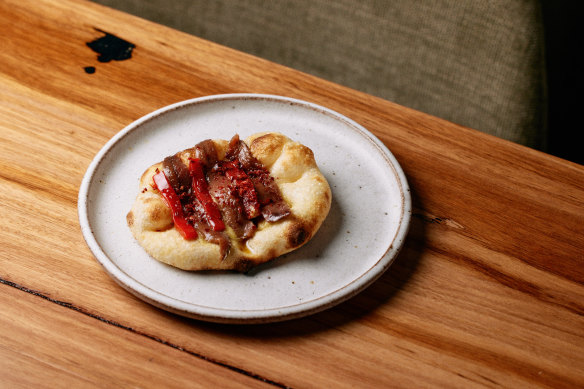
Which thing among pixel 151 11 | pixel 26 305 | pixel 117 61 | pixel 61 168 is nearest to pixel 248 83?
pixel 117 61

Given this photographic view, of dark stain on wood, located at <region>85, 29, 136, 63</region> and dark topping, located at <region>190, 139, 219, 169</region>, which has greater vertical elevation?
dark topping, located at <region>190, 139, 219, 169</region>

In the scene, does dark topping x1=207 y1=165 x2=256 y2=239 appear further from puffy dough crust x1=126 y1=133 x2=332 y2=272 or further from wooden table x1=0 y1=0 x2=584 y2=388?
wooden table x1=0 y1=0 x2=584 y2=388

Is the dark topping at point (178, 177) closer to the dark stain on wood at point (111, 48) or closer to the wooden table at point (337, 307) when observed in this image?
the wooden table at point (337, 307)

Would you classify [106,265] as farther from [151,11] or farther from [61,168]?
[151,11]

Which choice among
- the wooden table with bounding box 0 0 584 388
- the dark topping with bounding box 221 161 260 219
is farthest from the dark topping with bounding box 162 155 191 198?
the wooden table with bounding box 0 0 584 388

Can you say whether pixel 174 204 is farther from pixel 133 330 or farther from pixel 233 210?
pixel 133 330

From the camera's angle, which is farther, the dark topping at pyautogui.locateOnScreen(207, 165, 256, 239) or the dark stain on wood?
the dark stain on wood

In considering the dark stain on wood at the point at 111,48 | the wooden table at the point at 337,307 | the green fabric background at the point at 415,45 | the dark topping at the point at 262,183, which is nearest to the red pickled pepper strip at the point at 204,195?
the dark topping at the point at 262,183

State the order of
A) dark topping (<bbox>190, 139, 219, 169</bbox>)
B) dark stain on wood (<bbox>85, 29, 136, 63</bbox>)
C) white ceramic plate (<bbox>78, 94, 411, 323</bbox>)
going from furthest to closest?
dark stain on wood (<bbox>85, 29, 136, 63</bbox>) < dark topping (<bbox>190, 139, 219, 169</bbox>) < white ceramic plate (<bbox>78, 94, 411, 323</bbox>)

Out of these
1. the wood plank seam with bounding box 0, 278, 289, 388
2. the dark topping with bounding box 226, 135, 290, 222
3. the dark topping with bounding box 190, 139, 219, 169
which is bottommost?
the wood plank seam with bounding box 0, 278, 289, 388
